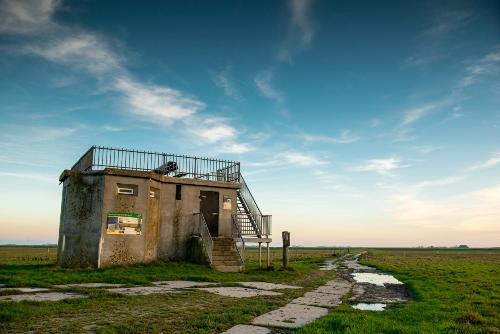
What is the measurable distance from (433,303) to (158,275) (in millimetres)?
10117

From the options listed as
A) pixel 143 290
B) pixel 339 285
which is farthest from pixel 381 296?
pixel 143 290

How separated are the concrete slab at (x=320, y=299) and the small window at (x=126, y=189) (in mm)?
10068

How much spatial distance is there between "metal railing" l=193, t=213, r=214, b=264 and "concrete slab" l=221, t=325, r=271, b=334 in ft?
39.4

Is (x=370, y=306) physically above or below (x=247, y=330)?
below

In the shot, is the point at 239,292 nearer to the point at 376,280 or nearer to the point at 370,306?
the point at 370,306

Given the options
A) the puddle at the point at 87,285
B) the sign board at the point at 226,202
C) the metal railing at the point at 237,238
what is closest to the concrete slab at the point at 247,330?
the puddle at the point at 87,285

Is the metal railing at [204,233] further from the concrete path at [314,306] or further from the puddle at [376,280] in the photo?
the puddle at [376,280]

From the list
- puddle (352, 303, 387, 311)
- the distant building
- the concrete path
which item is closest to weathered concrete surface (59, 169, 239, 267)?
the distant building

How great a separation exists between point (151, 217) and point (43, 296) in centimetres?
960

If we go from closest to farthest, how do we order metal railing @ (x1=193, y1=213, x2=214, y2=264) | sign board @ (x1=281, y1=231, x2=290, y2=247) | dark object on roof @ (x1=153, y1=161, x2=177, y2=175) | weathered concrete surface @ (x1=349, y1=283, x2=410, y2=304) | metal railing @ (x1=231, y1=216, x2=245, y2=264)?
weathered concrete surface @ (x1=349, y1=283, x2=410, y2=304) → metal railing @ (x1=193, y1=213, x2=214, y2=264) → dark object on roof @ (x1=153, y1=161, x2=177, y2=175) → metal railing @ (x1=231, y1=216, x2=245, y2=264) → sign board @ (x1=281, y1=231, x2=290, y2=247)

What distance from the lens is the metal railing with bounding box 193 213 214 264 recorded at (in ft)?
64.3

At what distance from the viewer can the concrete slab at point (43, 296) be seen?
9722 mm

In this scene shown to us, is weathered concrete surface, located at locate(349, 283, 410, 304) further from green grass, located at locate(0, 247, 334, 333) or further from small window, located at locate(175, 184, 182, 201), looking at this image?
small window, located at locate(175, 184, 182, 201)

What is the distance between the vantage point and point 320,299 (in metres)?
12.2
